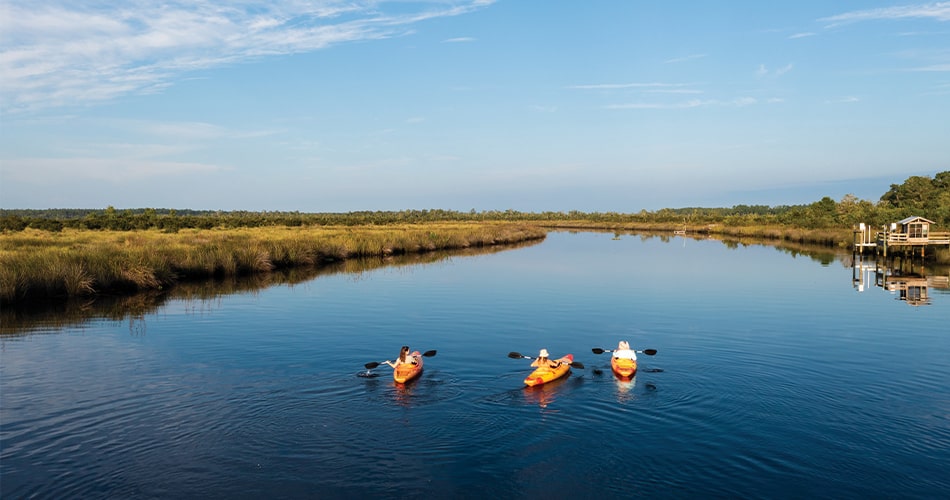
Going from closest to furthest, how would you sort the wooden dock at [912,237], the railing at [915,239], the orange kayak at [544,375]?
the orange kayak at [544,375], the railing at [915,239], the wooden dock at [912,237]

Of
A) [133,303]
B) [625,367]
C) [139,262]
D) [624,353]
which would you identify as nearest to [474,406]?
[625,367]

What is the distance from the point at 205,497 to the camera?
8.98 m

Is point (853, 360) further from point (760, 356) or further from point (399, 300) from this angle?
point (399, 300)

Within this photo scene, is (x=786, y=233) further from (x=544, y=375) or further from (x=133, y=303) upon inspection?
(x=544, y=375)

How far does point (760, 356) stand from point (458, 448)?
10.7 m

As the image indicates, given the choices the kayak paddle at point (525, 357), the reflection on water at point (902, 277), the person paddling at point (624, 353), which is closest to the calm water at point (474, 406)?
the kayak paddle at point (525, 357)

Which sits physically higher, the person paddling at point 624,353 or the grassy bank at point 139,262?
the grassy bank at point 139,262

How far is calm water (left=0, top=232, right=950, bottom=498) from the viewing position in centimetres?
966

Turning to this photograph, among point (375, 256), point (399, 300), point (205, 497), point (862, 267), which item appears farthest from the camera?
point (375, 256)

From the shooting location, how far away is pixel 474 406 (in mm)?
12984

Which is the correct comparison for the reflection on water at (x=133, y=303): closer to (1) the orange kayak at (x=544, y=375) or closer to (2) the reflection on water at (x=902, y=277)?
(1) the orange kayak at (x=544, y=375)

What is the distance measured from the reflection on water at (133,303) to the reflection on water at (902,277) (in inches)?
1139

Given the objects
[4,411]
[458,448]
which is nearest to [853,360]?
[458,448]

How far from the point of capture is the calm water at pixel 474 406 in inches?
380
